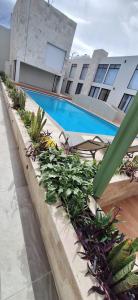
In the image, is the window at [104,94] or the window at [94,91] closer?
the window at [104,94]

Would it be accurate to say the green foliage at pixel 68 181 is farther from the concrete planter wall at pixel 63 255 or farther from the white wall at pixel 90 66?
the white wall at pixel 90 66

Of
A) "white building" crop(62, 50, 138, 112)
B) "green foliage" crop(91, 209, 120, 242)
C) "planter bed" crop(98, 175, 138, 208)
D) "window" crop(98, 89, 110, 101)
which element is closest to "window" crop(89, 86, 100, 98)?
"white building" crop(62, 50, 138, 112)

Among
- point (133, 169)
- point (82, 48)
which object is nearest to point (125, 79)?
point (133, 169)

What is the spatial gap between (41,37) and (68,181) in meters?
18.5

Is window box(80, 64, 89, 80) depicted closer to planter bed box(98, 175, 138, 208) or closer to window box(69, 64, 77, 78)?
window box(69, 64, 77, 78)

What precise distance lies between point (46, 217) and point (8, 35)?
27200mm

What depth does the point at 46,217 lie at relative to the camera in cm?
217

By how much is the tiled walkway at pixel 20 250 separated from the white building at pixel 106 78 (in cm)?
1464

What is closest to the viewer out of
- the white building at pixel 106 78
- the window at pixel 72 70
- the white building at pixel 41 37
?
the white building at pixel 41 37

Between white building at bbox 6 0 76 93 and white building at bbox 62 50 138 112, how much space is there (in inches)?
179

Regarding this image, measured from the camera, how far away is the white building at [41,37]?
14.7m

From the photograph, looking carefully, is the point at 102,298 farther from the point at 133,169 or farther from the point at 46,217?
the point at 133,169

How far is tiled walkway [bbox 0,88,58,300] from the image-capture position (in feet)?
5.94

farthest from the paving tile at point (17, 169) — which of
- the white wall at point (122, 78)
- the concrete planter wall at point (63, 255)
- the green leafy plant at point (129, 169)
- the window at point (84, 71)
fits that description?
the window at point (84, 71)
